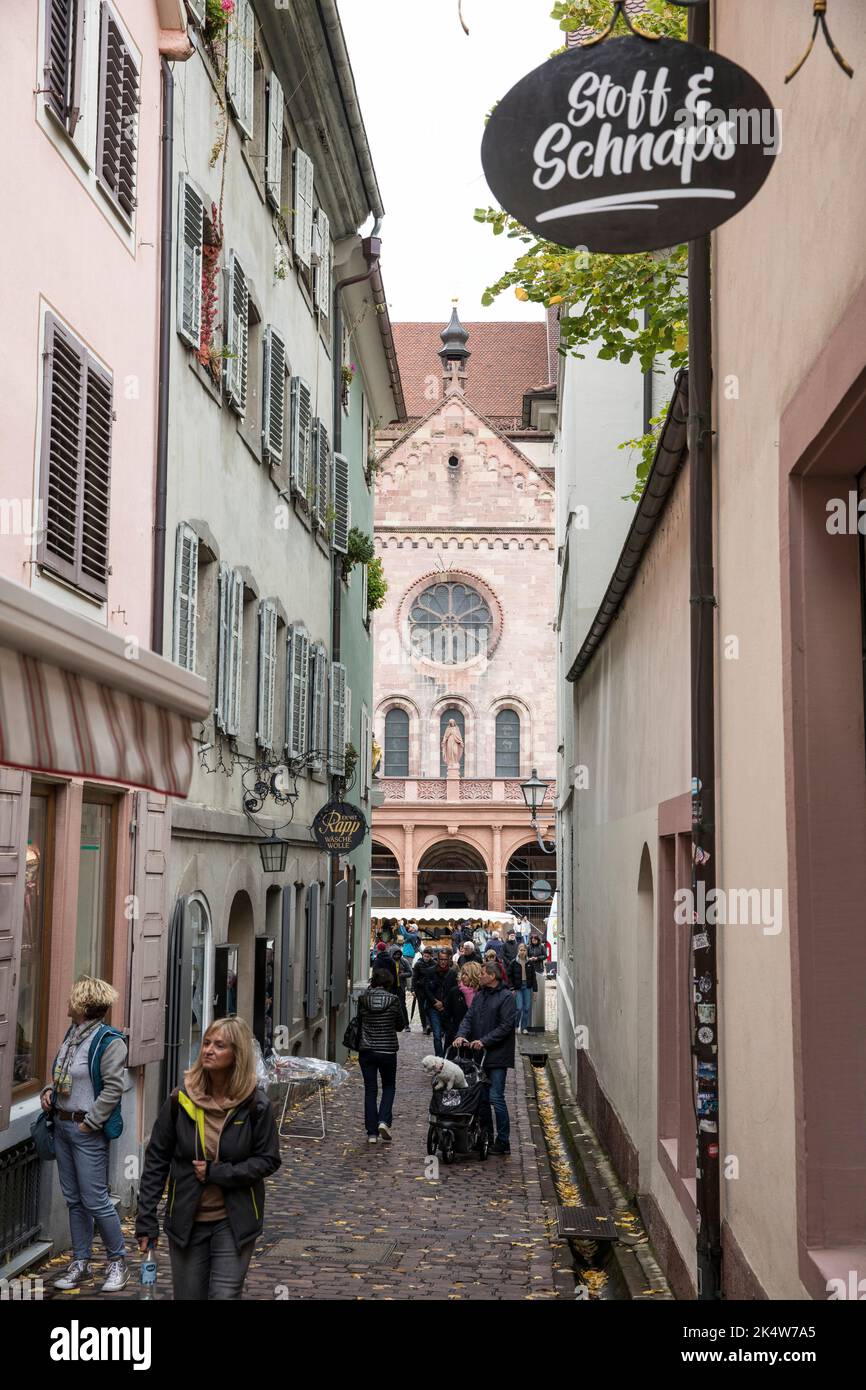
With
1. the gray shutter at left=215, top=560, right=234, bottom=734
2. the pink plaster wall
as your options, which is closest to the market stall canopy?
the pink plaster wall

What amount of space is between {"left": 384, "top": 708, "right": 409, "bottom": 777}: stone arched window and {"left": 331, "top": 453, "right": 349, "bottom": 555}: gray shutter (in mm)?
Result: 34808

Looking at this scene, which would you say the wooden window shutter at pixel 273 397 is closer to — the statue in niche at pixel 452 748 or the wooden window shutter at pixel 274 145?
the wooden window shutter at pixel 274 145

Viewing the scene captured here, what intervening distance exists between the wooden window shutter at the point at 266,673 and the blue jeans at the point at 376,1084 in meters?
3.45

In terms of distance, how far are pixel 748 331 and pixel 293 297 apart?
41.9 ft

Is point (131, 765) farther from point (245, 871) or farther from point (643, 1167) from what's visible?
point (245, 871)

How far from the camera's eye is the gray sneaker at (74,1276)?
807 centimetres

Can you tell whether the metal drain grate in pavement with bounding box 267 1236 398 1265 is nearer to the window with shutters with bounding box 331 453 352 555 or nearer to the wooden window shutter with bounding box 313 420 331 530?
the wooden window shutter with bounding box 313 420 331 530

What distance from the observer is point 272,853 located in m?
15.9

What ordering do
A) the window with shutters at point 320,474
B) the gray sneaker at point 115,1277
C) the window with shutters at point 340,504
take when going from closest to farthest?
the gray sneaker at point 115,1277
the window with shutters at point 320,474
the window with shutters at point 340,504

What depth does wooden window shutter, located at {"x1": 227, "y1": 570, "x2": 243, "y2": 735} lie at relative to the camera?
14.2m

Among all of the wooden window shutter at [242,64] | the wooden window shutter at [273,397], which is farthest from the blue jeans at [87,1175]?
the wooden window shutter at [242,64]

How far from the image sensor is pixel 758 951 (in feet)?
18.9
